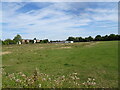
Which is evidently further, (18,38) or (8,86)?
(18,38)

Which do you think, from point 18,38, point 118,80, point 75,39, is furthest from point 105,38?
point 118,80

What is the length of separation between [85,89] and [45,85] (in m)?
1.60

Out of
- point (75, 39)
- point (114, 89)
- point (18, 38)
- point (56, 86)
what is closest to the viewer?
point (114, 89)

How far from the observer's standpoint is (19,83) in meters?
5.20

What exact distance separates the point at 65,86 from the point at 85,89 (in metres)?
0.80

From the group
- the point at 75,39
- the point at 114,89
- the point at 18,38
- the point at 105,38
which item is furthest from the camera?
the point at 75,39

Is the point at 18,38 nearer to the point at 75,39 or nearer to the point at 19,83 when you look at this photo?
the point at 75,39

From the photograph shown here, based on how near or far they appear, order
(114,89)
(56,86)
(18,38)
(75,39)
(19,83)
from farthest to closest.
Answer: (75,39) < (18,38) < (19,83) < (56,86) < (114,89)

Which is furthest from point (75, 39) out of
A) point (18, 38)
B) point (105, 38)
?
point (18, 38)

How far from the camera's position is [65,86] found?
15.9 feet

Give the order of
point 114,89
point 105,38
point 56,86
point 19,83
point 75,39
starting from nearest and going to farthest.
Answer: point 114,89 < point 56,86 < point 19,83 < point 105,38 < point 75,39

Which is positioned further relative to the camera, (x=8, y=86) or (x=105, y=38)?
(x=105, y=38)

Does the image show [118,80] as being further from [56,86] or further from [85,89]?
[56,86]

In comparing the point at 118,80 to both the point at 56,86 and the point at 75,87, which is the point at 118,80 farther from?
the point at 56,86
